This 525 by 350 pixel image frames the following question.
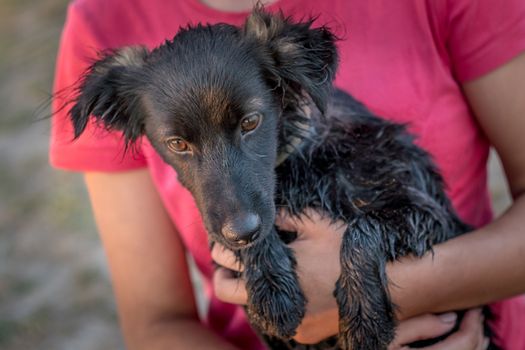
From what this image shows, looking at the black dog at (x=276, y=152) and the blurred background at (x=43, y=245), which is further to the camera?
the blurred background at (x=43, y=245)

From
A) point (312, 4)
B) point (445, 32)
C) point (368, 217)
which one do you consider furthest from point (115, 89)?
point (445, 32)

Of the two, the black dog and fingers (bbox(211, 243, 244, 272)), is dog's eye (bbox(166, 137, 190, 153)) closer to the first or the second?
the black dog

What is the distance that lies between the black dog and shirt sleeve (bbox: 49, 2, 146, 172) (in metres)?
0.34

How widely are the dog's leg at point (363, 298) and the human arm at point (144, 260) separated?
23.9 inches

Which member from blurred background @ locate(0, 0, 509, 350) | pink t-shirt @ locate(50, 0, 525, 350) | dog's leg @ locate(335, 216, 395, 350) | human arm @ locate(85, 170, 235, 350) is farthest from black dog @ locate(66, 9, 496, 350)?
blurred background @ locate(0, 0, 509, 350)

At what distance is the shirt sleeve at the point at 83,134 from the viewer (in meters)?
2.61

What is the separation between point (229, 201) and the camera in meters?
2.01

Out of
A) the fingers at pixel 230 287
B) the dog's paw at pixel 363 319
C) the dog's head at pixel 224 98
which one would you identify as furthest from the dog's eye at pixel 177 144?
the dog's paw at pixel 363 319

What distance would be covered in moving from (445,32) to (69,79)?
4.23 ft

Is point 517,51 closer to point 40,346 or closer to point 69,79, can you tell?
point 69,79

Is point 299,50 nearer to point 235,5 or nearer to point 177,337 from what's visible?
point 235,5

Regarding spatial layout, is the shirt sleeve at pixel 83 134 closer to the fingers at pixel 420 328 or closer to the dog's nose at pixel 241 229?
the dog's nose at pixel 241 229

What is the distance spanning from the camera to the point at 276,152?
2309mm

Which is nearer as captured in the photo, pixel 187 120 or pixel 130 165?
pixel 187 120
